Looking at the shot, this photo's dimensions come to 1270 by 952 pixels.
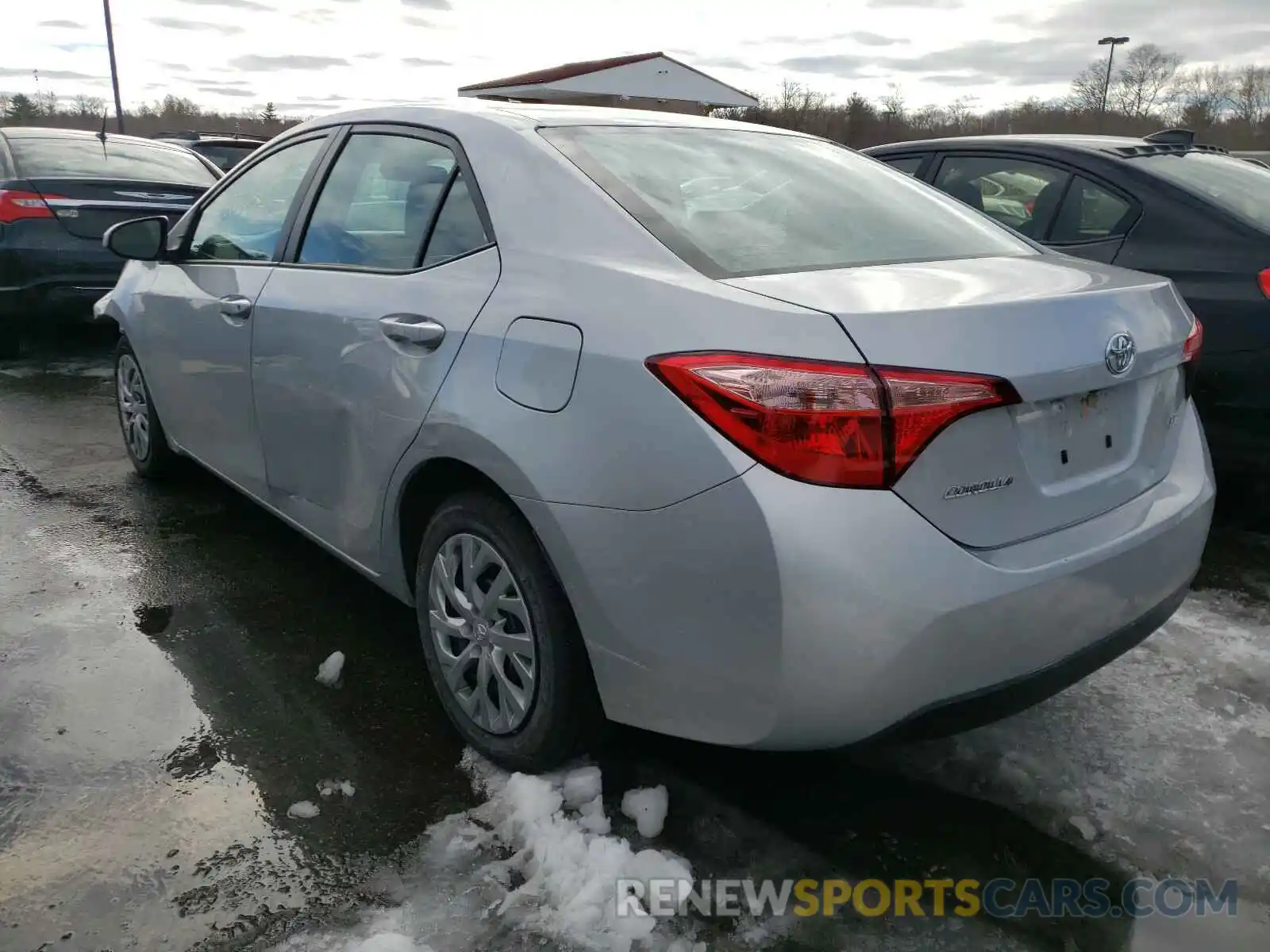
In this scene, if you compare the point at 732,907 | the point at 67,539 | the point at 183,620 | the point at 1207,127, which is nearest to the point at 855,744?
the point at 732,907

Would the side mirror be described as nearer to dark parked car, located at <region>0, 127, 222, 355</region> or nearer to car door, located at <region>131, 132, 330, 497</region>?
car door, located at <region>131, 132, 330, 497</region>

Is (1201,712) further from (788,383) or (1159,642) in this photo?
(788,383)

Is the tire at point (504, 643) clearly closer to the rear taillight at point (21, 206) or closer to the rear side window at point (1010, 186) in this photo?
the rear side window at point (1010, 186)

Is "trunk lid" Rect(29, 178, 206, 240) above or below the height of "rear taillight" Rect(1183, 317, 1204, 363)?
below

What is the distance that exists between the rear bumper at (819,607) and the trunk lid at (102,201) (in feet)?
18.5

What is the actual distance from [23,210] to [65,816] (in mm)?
5641

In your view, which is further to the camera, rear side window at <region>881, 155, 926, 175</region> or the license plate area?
rear side window at <region>881, 155, 926, 175</region>

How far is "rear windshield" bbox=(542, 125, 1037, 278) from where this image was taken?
2.25 metres

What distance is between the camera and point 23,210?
6.68m

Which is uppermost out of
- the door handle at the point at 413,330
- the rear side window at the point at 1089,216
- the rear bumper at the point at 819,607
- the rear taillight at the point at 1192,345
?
the rear side window at the point at 1089,216

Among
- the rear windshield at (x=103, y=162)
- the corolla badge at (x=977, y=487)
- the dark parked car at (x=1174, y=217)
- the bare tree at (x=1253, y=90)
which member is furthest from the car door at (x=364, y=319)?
the bare tree at (x=1253, y=90)

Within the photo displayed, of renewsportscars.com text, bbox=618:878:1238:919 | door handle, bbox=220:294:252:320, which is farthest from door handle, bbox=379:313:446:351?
renewsportscars.com text, bbox=618:878:1238:919

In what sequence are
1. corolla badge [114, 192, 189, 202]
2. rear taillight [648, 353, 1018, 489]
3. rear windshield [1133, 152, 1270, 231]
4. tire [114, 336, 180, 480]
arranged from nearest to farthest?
rear taillight [648, 353, 1018, 489]
rear windshield [1133, 152, 1270, 231]
tire [114, 336, 180, 480]
corolla badge [114, 192, 189, 202]

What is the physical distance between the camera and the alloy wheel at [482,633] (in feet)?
7.78
